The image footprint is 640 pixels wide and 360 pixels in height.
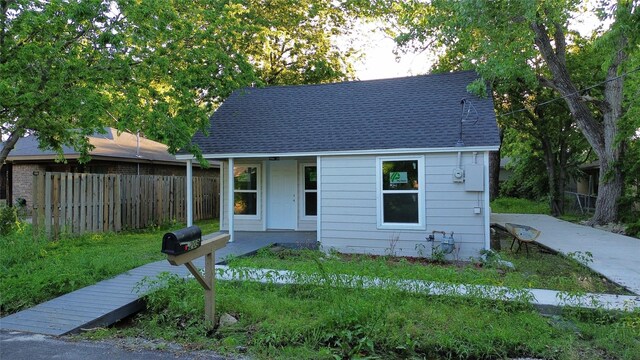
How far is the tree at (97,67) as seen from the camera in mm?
8781

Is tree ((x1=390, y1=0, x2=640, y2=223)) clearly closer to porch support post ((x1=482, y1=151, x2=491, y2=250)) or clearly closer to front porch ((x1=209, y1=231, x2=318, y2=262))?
porch support post ((x1=482, y1=151, x2=491, y2=250))

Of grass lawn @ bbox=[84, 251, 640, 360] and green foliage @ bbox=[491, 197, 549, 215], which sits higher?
green foliage @ bbox=[491, 197, 549, 215]

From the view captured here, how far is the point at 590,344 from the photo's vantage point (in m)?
4.11

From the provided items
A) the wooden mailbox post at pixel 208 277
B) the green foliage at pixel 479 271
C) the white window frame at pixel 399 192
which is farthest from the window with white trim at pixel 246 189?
the wooden mailbox post at pixel 208 277

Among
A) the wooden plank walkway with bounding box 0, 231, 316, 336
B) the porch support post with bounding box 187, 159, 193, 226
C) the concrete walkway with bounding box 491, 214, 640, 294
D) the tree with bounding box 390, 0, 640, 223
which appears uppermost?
the tree with bounding box 390, 0, 640, 223

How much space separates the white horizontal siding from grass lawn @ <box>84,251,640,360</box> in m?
3.56

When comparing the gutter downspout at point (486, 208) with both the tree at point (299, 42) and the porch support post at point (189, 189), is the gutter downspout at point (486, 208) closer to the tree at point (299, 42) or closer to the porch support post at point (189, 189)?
the porch support post at point (189, 189)

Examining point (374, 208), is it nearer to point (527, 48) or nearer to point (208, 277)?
point (208, 277)

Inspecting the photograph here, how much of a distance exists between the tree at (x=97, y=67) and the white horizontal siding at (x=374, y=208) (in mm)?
3926

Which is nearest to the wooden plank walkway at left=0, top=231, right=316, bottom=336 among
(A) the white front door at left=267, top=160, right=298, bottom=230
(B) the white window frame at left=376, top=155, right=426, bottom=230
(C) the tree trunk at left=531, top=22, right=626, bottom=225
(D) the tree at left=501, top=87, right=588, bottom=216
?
(B) the white window frame at left=376, top=155, right=426, bottom=230

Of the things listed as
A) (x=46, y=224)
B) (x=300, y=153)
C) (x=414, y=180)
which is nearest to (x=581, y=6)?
(x=414, y=180)

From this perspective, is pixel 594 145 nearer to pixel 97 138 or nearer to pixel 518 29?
pixel 518 29

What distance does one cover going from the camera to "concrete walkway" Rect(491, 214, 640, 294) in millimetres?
6699

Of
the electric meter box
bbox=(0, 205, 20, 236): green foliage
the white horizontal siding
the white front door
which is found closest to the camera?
the electric meter box
